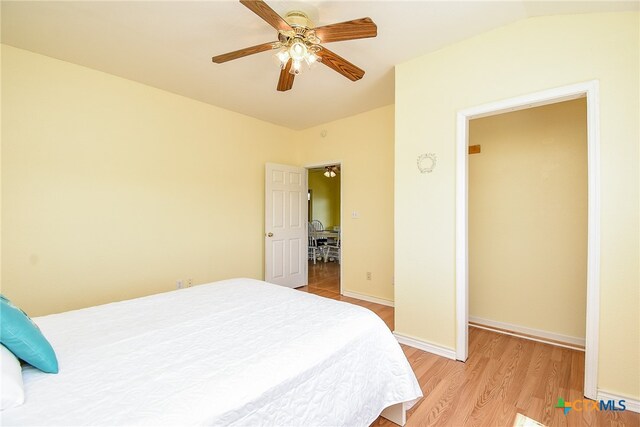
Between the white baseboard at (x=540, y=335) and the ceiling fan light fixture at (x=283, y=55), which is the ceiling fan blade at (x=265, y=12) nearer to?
the ceiling fan light fixture at (x=283, y=55)

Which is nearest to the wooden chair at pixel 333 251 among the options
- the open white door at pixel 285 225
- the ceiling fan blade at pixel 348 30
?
the open white door at pixel 285 225

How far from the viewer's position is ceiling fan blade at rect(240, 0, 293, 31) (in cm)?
148

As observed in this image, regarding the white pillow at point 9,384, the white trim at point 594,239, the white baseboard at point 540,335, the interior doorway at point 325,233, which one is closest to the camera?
the white pillow at point 9,384

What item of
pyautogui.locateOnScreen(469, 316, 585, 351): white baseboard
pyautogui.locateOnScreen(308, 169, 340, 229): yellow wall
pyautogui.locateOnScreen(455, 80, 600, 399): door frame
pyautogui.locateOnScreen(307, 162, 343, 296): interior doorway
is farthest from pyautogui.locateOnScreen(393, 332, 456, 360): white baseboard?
pyautogui.locateOnScreen(308, 169, 340, 229): yellow wall

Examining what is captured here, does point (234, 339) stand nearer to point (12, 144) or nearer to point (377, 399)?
point (377, 399)

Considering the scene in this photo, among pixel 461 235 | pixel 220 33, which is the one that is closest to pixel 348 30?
pixel 220 33

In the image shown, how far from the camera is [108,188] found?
113 inches

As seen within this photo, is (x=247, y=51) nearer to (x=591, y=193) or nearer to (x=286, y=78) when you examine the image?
(x=286, y=78)

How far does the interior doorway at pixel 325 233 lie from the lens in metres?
4.80

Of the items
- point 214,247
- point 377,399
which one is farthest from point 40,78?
point 377,399

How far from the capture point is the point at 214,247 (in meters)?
3.70

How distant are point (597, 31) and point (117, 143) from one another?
412 centimetres

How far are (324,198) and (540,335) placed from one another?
6444mm

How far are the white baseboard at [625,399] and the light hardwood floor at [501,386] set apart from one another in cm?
4
